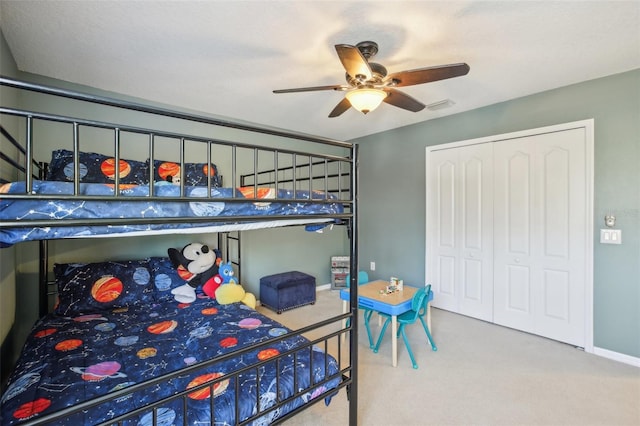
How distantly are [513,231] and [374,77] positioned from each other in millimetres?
2239

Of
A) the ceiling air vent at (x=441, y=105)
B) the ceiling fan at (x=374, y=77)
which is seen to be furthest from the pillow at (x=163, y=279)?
the ceiling air vent at (x=441, y=105)

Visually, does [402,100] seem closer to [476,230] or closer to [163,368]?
[476,230]

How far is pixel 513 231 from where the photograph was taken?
119 inches

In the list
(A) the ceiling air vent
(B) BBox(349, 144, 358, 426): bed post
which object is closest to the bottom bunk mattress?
(B) BBox(349, 144, 358, 426): bed post

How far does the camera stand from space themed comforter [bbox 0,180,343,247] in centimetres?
81

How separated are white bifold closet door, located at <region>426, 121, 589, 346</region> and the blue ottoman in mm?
1544

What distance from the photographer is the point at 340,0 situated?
5.26ft

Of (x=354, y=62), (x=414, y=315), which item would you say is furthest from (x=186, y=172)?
(x=414, y=315)

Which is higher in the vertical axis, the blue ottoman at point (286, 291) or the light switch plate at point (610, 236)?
the light switch plate at point (610, 236)

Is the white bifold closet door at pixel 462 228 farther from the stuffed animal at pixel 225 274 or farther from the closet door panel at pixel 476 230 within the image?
the stuffed animal at pixel 225 274

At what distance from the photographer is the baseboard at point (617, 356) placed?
92.1 inches

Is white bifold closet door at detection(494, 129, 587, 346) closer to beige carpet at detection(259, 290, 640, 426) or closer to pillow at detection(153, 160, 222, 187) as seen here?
beige carpet at detection(259, 290, 640, 426)

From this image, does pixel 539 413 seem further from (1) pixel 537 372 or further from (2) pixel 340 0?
(2) pixel 340 0

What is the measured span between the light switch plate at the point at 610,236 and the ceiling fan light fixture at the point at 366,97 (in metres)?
2.22
